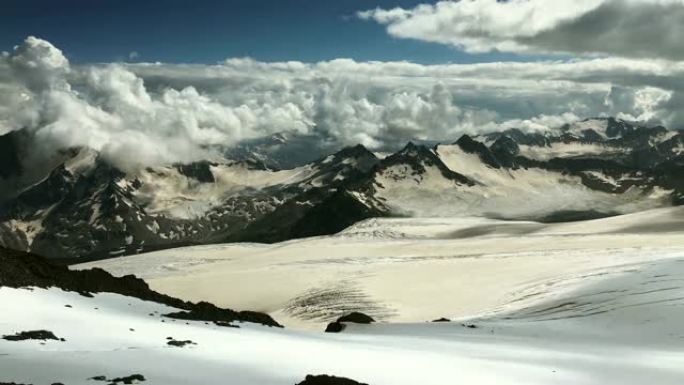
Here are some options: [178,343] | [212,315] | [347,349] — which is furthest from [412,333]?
[178,343]

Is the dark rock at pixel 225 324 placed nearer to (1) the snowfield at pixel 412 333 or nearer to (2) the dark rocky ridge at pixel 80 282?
(1) the snowfield at pixel 412 333

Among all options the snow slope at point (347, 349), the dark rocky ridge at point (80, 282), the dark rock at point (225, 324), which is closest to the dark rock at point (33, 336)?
the snow slope at point (347, 349)

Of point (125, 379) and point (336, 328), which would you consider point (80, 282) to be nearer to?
point (336, 328)

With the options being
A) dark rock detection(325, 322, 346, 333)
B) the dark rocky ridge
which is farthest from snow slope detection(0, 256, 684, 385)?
the dark rocky ridge

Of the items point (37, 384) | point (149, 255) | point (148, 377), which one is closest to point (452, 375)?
point (148, 377)

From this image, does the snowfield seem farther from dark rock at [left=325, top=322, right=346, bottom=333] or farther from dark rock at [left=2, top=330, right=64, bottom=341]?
dark rock at [left=325, top=322, right=346, bottom=333]

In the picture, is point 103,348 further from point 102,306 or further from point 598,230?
point 598,230
